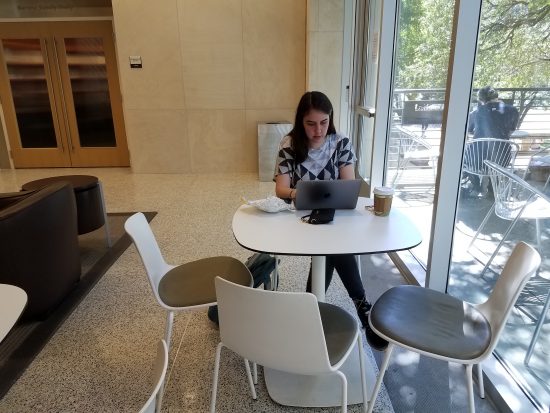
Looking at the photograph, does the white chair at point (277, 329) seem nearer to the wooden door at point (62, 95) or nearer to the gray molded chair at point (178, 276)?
the gray molded chair at point (178, 276)

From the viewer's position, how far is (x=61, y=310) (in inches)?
102

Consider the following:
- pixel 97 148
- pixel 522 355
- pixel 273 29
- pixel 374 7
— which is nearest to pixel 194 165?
pixel 97 148

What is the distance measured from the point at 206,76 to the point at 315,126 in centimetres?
396

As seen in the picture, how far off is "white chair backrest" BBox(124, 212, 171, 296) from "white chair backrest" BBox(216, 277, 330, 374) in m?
0.62

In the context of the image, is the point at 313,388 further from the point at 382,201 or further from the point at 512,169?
the point at 512,169

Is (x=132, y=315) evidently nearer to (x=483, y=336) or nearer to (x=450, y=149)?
(x=483, y=336)

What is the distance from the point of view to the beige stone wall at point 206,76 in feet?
17.7

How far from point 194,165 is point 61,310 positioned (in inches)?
145

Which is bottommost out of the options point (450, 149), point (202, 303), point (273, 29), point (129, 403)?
point (129, 403)

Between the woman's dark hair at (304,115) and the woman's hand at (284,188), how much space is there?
115mm

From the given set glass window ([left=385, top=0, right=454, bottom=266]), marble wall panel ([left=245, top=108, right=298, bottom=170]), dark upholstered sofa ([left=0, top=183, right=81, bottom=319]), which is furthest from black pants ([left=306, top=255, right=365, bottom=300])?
marble wall panel ([left=245, top=108, right=298, bottom=170])

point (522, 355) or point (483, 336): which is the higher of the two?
point (483, 336)

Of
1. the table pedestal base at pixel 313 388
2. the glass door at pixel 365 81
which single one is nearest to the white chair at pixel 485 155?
the table pedestal base at pixel 313 388

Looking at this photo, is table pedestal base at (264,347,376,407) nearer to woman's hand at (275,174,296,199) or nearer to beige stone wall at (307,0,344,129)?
woman's hand at (275,174,296,199)
